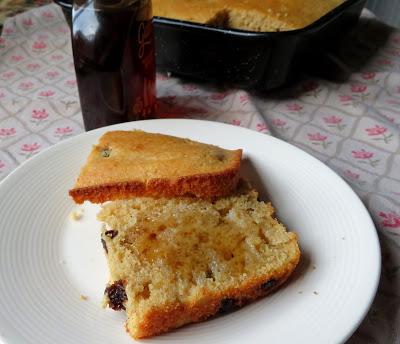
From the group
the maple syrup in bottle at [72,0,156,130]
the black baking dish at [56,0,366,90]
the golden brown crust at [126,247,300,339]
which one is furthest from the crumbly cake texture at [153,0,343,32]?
the golden brown crust at [126,247,300,339]

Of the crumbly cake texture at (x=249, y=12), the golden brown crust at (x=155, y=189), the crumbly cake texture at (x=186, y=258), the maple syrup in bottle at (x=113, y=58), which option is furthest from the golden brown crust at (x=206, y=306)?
the crumbly cake texture at (x=249, y=12)

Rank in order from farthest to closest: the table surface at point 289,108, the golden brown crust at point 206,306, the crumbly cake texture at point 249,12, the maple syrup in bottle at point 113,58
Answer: the crumbly cake texture at point 249,12 → the table surface at point 289,108 → the maple syrup in bottle at point 113,58 → the golden brown crust at point 206,306

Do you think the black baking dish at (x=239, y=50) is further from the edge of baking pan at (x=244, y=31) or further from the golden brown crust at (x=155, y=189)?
the golden brown crust at (x=155, y=189)

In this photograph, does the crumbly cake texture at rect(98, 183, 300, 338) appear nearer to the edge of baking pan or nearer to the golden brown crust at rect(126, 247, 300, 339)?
the golden brown crust at rect(126, 247, 300, 339)

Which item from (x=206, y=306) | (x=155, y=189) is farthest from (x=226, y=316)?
(x=155, y=189)

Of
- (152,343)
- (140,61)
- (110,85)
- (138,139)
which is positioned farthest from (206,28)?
(152,343)

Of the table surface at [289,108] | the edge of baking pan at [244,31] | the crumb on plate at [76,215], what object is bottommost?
the table surface at [289,108]
